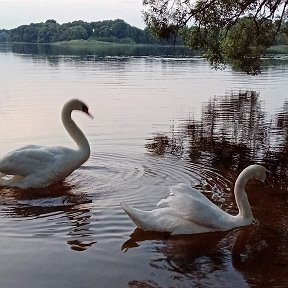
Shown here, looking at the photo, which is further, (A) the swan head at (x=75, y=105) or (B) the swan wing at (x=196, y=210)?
(A) the swan head at (x=75, y=105)

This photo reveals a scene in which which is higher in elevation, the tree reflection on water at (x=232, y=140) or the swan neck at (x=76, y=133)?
the swan neck at (x=76, y=133)

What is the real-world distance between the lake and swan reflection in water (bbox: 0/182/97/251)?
2 cm

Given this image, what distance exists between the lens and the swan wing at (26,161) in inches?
388

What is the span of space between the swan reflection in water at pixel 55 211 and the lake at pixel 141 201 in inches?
0.6

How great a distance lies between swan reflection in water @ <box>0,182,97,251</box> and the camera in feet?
25.2

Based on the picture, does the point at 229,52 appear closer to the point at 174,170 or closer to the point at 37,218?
the point at 174,170

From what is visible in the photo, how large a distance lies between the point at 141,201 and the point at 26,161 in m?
2.27

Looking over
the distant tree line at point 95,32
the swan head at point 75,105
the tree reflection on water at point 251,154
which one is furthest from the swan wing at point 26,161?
the distant tree line at point 95,32

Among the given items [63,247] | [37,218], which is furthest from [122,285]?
[37,218]

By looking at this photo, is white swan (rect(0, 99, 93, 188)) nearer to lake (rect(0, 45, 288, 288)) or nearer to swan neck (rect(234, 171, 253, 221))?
lake (rect(0, 45, 288, 288))

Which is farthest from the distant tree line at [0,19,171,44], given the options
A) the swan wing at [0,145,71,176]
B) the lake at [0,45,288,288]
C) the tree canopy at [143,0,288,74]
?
the swan wing at [0,145,71,176]

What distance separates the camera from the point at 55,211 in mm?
8703

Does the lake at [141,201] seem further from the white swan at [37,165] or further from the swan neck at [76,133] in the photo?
the swan neck at [76,133]

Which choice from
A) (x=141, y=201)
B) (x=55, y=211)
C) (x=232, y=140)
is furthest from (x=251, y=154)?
(x=55, y=211)
